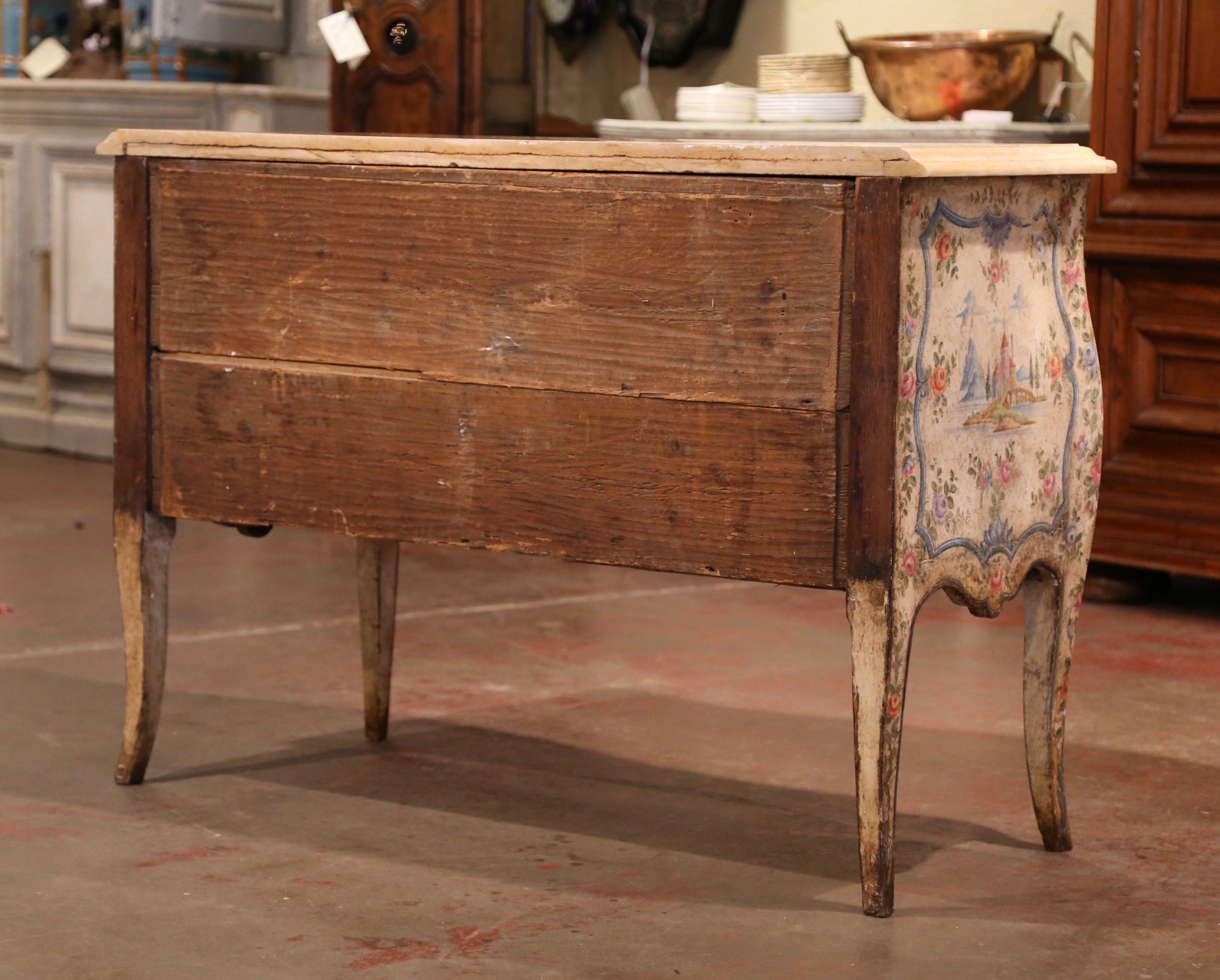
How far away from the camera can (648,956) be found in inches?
88.0

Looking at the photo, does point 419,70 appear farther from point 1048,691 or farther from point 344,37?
Answer: point 1048,691

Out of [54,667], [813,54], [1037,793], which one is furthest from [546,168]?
[813,54]

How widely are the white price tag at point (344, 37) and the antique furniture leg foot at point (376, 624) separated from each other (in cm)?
163

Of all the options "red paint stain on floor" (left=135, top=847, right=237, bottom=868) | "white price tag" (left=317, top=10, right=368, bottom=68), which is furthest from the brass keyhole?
"red paint stain on floor" (left=135, top=847, right=237, bottom=868)

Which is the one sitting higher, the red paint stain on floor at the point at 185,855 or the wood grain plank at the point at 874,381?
the wood grain plank at the point at 874,381

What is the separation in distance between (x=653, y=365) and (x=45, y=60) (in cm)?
519

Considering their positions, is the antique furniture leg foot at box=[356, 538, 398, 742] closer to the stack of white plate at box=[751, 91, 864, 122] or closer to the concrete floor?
the concrete floor

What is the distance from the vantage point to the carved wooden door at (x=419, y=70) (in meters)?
5.22

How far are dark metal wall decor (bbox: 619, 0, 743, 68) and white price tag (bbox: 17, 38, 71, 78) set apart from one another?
233 cm

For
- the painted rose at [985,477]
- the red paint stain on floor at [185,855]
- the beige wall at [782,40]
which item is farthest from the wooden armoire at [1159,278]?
the red paint stain on floor at [185,855]

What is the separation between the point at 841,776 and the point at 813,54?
8.89 feet

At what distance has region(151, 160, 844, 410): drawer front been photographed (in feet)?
7.57

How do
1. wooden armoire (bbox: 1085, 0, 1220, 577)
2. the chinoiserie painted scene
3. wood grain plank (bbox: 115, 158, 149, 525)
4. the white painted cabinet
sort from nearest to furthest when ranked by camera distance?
the chinoiserie painted scene < wood grain plank (bbox: 115, 158, 149, 525) < wooden armoire (bbox: 1085, 0, 1220, 577) < the white painted cabinet

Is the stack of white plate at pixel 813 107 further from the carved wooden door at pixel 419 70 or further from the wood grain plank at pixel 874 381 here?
the wood grain plank at pixel 874 381
